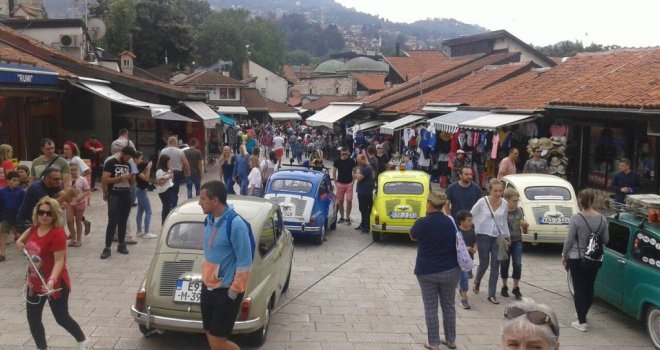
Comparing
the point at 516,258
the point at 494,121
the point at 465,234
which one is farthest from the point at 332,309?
the point at 494,121

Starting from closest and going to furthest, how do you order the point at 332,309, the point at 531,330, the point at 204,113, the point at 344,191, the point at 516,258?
1. the point at 531,330
2. the point at 332,309
3. the point at 516,258
4. the point at 344,191
5. the point at 204,113

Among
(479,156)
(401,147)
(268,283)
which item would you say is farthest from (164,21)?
(268,283)

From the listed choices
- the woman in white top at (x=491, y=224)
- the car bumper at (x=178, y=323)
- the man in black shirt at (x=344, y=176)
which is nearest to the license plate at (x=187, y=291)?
the car bumper at (x=178, y=323)

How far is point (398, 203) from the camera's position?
41.0 feet

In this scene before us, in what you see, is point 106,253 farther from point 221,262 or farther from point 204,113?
point 204,113

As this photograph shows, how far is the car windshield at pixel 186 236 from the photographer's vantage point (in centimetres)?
678

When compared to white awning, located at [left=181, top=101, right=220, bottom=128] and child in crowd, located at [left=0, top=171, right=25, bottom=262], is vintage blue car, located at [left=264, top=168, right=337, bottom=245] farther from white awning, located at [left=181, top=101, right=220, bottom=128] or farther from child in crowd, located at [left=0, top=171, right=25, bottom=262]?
white awning, located at [left=181, top=101, right=220, bottom=128]

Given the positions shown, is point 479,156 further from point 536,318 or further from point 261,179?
point 536,318

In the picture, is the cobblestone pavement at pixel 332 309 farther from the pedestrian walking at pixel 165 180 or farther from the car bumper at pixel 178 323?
the pedestrian walking at pixel 165 180

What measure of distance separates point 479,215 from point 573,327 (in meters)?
1.83

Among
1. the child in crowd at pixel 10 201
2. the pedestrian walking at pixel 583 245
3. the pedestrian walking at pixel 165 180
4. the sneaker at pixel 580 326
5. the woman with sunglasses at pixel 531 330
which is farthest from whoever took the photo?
the pedestrian walking at pixel 165 180

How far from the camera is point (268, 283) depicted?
22.3 ft

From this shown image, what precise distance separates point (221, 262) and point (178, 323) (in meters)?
1.42

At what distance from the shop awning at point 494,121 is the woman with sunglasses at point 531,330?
1390cm
